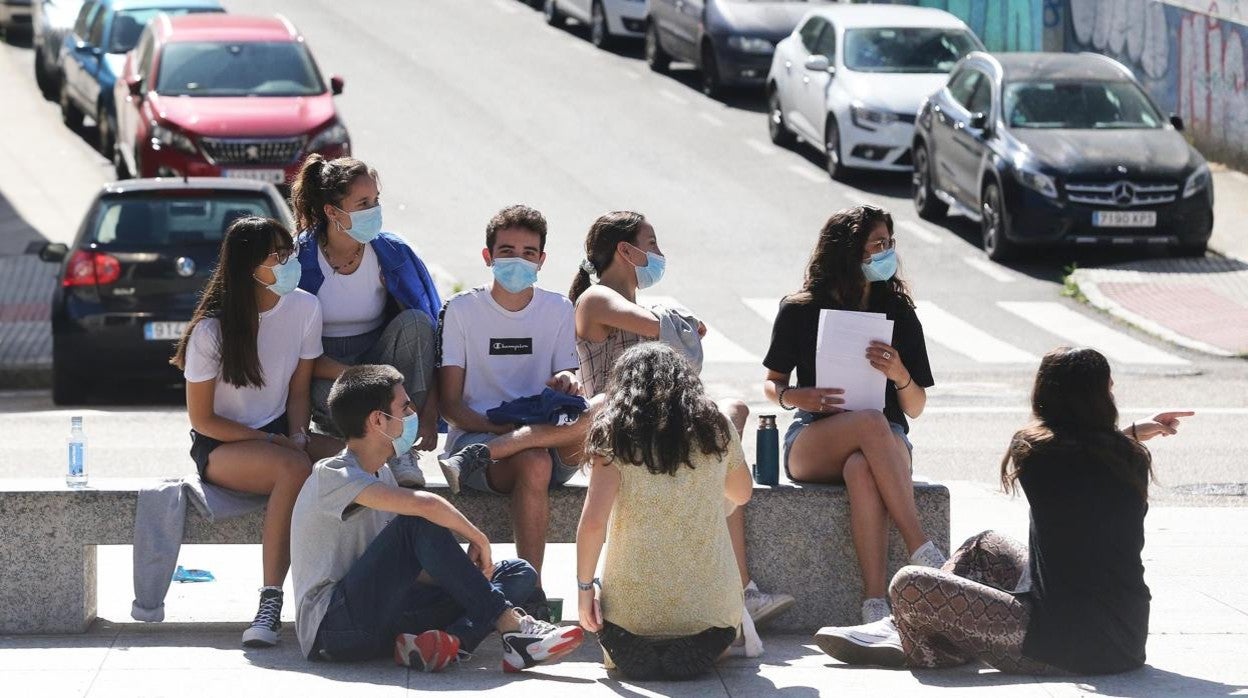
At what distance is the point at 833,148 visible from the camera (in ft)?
75.5

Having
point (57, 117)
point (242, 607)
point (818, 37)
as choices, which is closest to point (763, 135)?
point (818, 37)

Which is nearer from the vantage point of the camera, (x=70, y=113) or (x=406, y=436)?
(x=406, y=436)

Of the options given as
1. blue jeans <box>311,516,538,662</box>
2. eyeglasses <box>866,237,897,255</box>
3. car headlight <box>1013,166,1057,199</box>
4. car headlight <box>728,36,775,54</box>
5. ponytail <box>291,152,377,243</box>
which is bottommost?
car headlight <box>728,36,775,54</box>

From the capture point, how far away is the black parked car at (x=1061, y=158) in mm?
19156

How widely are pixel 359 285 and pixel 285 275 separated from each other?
0.52 meters

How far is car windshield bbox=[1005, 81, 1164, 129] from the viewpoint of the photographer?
65.9 feet

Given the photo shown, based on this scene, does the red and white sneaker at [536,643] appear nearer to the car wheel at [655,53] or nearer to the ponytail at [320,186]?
the ponytail at [320,186]

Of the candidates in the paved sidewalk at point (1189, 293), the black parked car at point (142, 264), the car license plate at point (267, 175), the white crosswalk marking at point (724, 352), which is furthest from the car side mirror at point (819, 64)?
the black parked car at point (142, 264)

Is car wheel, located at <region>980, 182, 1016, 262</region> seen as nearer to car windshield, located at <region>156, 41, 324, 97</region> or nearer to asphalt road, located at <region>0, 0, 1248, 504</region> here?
asphalt road, located at <region>0, 0, 1248, 504</region>

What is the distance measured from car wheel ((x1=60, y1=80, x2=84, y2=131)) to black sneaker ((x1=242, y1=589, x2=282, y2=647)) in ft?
62.5

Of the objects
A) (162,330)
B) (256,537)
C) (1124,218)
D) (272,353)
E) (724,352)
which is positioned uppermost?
(272,353)

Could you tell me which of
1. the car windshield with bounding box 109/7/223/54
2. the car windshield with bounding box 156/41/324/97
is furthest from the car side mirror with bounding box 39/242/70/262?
the car windshield with bounding box 109/7/223/54

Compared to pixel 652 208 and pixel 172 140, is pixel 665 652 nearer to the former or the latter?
pixel 172 140

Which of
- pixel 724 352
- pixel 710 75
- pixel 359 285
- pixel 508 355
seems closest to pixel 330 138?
pixel 724 352
